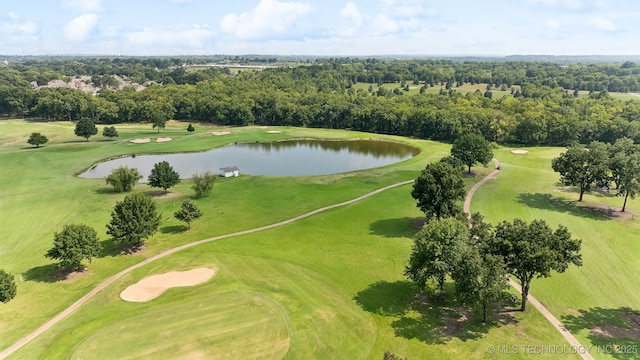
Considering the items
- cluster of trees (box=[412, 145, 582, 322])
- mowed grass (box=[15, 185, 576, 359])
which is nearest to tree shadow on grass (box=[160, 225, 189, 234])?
mowed grass (box=[15, 185, 576, 359])

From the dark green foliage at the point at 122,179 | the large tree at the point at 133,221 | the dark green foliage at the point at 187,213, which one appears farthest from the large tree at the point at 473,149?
the dark green foliage at the point at 122,179

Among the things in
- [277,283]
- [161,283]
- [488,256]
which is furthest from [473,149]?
[161,283]

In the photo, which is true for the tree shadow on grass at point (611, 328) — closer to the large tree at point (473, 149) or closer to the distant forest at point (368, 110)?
the large tree at point (473, 149)

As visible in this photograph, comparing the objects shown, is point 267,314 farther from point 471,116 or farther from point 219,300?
point 471,116

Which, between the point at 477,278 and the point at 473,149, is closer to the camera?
the point at 477,278

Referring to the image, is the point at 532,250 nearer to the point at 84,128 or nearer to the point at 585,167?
the point at 585,167

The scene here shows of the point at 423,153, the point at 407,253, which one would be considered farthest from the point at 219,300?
the point at 423,153
